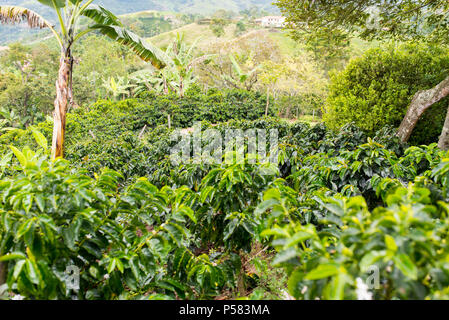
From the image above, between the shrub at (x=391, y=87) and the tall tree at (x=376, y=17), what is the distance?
0.45 metres

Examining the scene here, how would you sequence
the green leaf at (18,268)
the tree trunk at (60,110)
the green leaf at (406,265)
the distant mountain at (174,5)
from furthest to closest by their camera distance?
1. the distant mountain at (174,5)
2. the tree trunk at (60,110)
3. the green leaf at (18,268)
4. the green leaf at (406,265)

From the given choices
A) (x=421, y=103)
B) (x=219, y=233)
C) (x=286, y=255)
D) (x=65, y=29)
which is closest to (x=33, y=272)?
(x=286, y=255)

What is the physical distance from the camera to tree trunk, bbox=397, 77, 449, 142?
164 inches

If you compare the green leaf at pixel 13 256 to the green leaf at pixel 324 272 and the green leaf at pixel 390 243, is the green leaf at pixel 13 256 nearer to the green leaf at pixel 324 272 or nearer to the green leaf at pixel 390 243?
the green leaf at pixel 324 272

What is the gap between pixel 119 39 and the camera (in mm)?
5727

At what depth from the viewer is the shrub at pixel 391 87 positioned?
17.1 feet

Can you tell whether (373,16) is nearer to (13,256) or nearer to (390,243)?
(390,243)

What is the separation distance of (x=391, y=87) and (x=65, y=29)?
21.1ft

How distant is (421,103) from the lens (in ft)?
14.6

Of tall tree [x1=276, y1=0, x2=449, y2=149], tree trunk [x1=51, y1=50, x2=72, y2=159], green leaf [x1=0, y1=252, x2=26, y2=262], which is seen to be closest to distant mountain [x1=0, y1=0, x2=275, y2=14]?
tall tree [x1=276, y1=0, x2=449, y2=149]

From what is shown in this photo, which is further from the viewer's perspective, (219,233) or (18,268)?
(219,233)

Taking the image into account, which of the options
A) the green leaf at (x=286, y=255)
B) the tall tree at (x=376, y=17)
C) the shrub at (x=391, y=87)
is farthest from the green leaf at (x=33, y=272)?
the shrub at (x=391, y=87)

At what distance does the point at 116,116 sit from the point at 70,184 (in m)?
9.41
